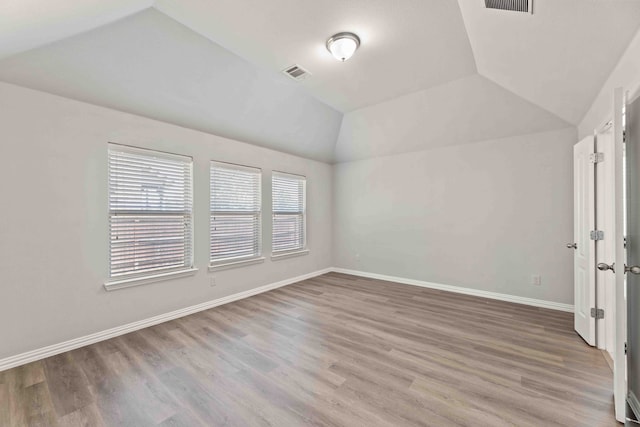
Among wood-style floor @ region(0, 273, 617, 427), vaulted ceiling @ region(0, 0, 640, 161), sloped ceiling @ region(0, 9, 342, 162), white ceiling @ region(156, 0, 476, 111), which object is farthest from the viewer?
sloped ceiling @ region(0, 9, 342, 162)

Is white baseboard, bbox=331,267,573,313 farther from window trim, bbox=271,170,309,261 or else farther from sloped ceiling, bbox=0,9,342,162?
sloped ceiling, bbox=0,9,342,162

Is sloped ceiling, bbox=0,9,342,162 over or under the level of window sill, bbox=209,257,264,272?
over

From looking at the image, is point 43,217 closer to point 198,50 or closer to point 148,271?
point 148,271

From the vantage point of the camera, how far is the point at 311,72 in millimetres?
3271

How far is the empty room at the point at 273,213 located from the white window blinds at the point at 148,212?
3 centimetres

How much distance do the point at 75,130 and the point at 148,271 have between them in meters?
1.68

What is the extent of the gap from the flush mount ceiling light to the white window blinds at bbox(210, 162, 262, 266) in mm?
2240

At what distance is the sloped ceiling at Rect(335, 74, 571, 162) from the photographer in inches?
138

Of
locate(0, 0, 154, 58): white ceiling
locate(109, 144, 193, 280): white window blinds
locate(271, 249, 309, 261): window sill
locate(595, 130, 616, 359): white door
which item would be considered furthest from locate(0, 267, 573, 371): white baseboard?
locate(0, 0, 154, 58): white ceiling

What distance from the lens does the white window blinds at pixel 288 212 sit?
15.9ft

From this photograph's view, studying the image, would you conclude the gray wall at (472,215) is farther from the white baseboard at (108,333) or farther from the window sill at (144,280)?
the window sill at (144,280)

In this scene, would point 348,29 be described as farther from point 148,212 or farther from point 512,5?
point 148,212

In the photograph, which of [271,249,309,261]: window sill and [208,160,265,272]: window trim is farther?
[271,249,309,261]: window sill

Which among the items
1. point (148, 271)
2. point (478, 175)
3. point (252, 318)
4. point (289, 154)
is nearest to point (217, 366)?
point (252, 318)
